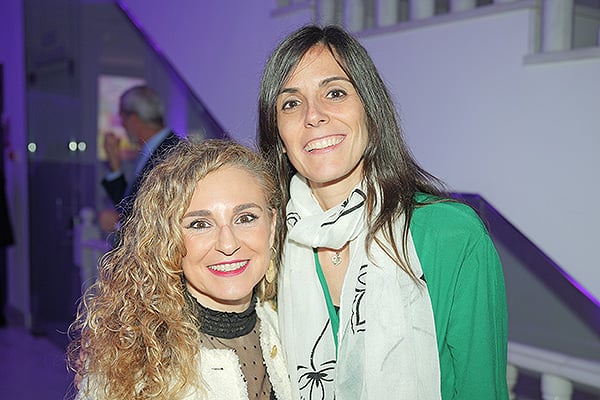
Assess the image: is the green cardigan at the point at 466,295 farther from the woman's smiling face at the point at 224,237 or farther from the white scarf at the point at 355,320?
the woman's smiling face at the point at 224,237

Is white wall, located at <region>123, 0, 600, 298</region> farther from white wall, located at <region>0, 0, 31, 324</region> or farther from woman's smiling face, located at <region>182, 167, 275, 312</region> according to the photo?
white wall, located at <region>0, 0, 31, 324</region>

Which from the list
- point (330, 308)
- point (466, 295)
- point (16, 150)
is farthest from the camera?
point (16, 150)

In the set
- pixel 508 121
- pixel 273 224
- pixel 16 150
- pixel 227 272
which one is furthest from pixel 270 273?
pixel 16 150

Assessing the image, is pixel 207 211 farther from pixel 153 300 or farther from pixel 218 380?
pixel 218 380

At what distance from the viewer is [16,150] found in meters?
5.90

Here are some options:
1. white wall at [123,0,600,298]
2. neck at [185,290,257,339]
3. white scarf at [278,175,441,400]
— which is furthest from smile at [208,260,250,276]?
white wall at [123,0,600,298]

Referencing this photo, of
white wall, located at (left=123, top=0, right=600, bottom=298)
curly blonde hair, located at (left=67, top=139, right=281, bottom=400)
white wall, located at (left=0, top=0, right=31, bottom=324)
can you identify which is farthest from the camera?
white wall, located at (left=0, top=0, right=31, bottom=324)

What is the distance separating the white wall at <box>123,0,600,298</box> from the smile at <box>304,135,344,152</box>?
326 millimetres

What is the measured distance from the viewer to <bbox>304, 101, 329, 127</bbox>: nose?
153 cm

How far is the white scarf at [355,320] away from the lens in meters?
1.46

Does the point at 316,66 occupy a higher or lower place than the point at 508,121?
higher

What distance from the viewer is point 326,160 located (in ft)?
5.06

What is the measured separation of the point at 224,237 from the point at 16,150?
5.10 meters

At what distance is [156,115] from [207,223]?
211cm
